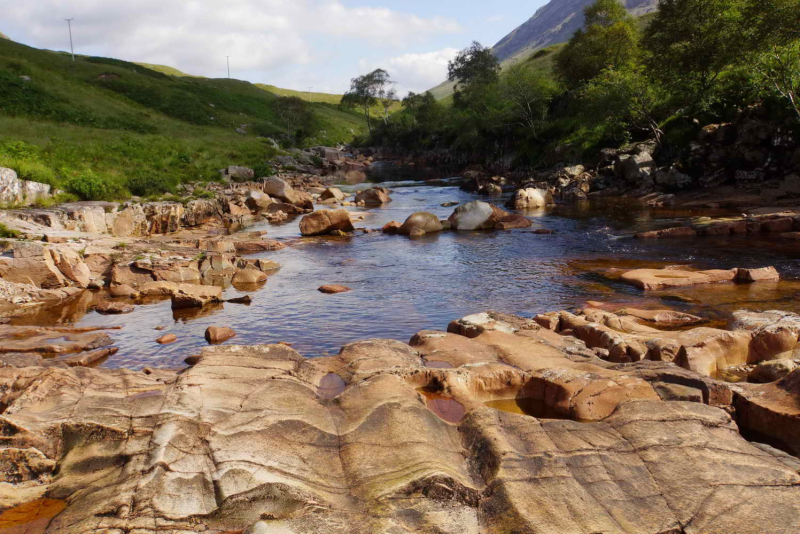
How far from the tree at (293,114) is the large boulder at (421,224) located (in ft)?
245

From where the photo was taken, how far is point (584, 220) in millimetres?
34375

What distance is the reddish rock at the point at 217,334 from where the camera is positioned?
14.9 m

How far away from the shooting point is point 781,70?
31438 millimetres

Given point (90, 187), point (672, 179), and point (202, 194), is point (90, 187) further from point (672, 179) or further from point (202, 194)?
point (672, 179)

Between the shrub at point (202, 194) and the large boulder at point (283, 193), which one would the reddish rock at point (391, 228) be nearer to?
the large boulder at point (283, 193)

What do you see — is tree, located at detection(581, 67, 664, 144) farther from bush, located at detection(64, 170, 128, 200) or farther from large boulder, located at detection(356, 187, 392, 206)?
bush, located at detection(64, 170, 128, 200)

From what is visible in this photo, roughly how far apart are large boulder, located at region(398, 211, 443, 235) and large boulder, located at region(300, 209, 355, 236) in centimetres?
384

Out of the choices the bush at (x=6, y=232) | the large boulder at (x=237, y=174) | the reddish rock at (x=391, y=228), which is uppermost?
the large boulder at (x=237, y=174)

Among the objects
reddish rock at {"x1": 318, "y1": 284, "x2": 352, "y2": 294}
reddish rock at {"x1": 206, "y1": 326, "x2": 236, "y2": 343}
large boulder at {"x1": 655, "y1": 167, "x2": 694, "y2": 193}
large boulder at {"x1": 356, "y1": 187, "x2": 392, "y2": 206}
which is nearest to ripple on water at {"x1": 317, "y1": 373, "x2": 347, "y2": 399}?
reddish rock at {"x1": 206, "y1": 326, "x2": 236, "y2": 343}

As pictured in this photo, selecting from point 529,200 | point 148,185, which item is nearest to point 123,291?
point 148,185

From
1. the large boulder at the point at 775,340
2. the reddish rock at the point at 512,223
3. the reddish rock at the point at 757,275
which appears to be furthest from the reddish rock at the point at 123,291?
the reddish rock at the point at 757,275

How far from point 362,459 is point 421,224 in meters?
26.4

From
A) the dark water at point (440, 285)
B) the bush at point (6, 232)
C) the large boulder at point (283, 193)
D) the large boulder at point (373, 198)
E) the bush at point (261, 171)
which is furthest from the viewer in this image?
the bush at point (261, 171)

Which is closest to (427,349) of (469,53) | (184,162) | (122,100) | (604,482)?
(604,482)
